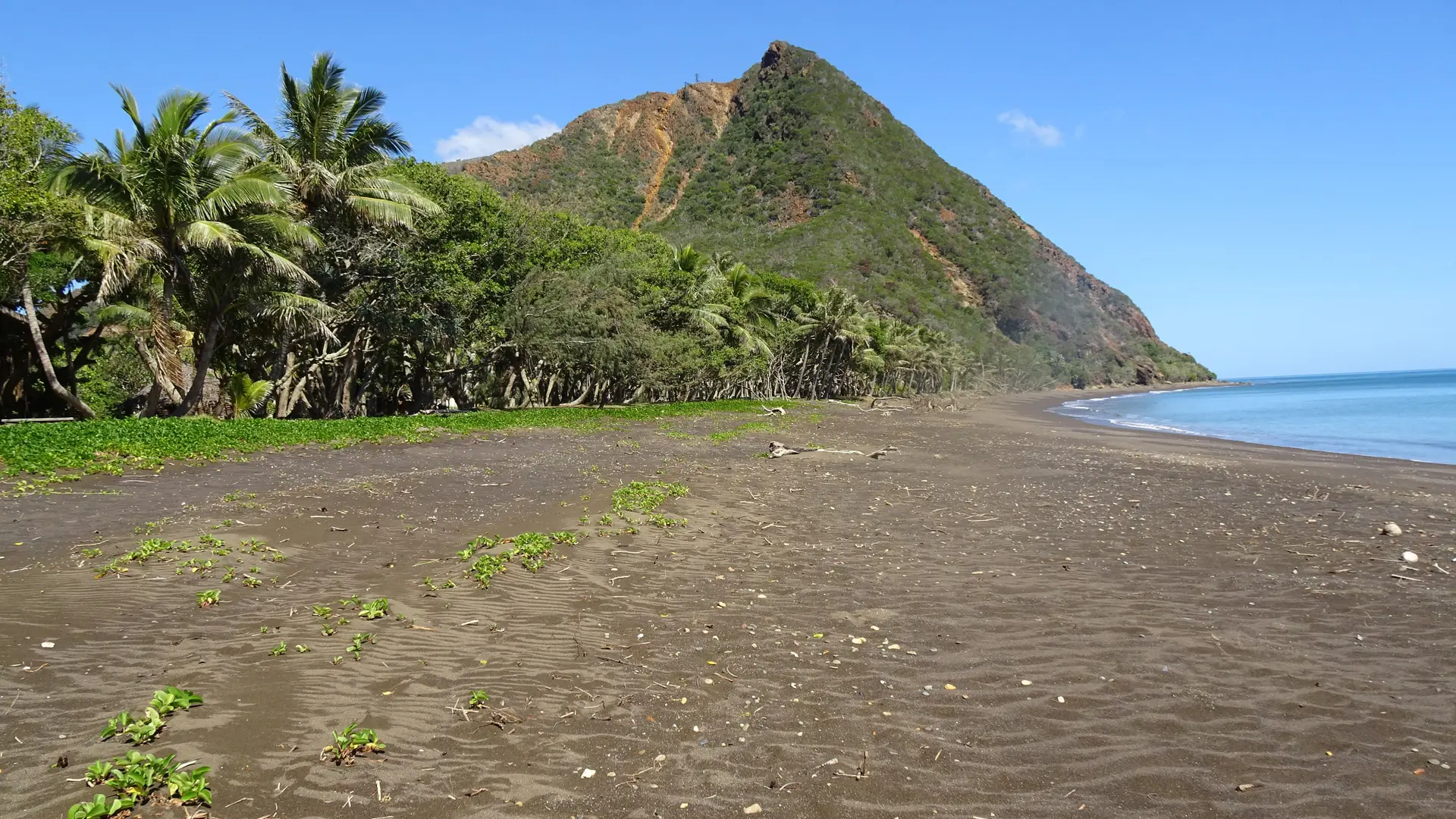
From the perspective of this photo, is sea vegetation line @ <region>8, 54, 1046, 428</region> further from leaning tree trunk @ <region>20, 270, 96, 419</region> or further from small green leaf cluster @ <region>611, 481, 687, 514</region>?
small green leaf cluster @ <region>611, 481, 687, 514</region>

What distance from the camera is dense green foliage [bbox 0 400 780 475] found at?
38.7 ft

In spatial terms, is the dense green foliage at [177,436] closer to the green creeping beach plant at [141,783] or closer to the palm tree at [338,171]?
the palm tree at [338,171]

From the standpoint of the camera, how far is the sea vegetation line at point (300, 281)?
61.0ft

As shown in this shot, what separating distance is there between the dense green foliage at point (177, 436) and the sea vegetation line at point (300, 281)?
4.58m

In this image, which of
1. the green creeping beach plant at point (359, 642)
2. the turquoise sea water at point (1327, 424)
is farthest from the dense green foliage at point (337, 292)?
the turquoise sea water at point (1327, 424)

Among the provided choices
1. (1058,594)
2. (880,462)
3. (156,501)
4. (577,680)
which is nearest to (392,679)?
(577,680)

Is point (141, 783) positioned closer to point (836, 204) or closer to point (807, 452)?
point (807, 452)

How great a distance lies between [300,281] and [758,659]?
22.0 metres

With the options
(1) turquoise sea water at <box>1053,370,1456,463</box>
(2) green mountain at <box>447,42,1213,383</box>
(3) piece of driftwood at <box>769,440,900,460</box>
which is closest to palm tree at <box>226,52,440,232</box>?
(3) piece of driftwood at <box>769,440,900,460</box>

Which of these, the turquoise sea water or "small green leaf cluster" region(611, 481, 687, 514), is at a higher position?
the turquoise sea water

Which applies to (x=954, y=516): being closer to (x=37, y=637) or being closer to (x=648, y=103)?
(x=37, y=637)

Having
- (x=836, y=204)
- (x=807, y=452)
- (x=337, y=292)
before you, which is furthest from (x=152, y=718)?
(x=836, y=204)

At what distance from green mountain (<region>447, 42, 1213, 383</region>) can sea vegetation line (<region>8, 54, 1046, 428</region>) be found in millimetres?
57511

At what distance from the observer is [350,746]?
4051 millimetres
